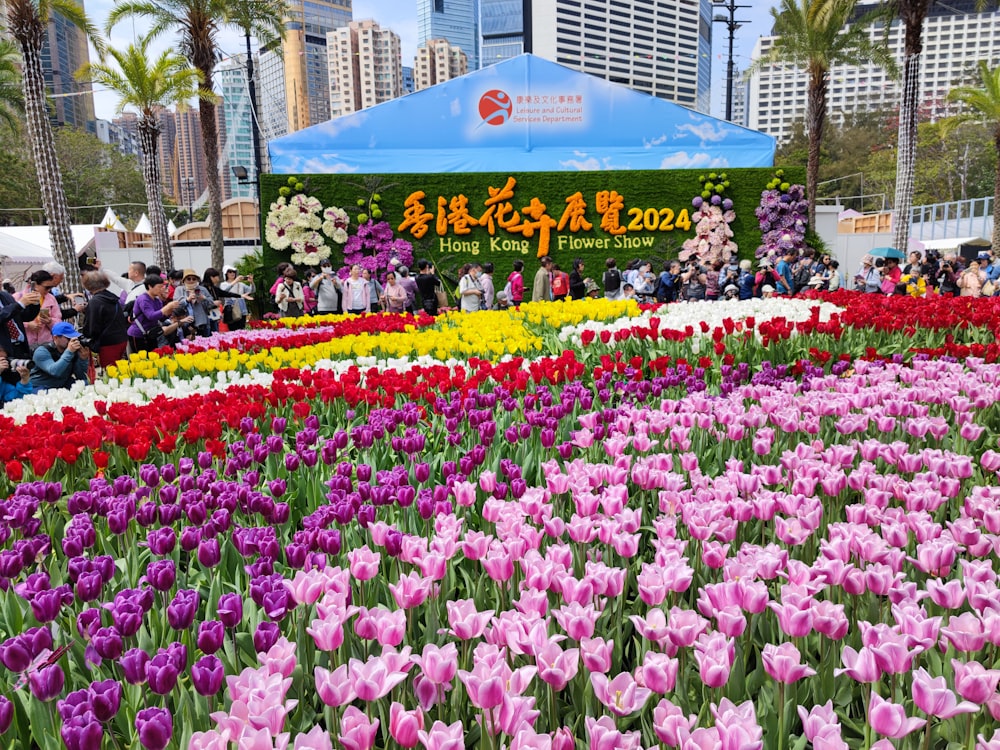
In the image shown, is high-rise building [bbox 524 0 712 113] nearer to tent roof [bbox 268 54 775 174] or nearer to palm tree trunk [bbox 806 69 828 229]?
palm tree trunk [bbox 806 69 828 229]

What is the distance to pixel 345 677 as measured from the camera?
1414mm

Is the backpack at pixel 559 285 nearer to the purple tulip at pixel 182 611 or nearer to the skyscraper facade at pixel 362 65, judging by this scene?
the purple tulip at pixel 182 611

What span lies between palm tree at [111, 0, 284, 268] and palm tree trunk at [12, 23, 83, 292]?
7083 mm

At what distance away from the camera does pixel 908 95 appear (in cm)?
2034

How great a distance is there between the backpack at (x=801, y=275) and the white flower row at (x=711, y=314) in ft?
16.4

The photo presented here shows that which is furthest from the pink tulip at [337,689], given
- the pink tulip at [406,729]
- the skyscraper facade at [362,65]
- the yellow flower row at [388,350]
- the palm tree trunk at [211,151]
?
the skyscraper facade at [362,65]

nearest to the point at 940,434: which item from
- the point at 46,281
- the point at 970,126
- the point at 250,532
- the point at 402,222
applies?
the point at 250,532

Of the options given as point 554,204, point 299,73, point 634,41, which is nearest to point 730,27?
point 554,204

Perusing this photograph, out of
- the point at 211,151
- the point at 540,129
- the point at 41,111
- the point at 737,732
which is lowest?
the point at 737,732

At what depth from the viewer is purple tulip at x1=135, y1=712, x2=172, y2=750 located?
129 cm

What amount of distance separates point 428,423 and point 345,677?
2.76 m

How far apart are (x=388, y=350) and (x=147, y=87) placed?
70.2 feet

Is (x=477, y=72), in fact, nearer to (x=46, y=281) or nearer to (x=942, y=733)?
(x=46, y=281)

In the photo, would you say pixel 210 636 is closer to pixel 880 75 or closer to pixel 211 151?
pixel 211 151
